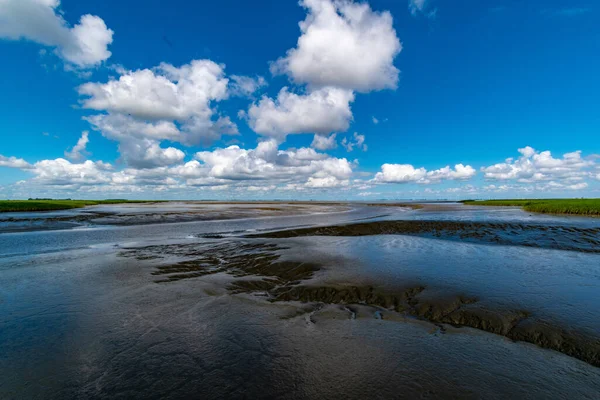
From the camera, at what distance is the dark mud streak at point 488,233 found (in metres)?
22.3

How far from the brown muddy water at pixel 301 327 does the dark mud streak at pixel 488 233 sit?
5.59 metres

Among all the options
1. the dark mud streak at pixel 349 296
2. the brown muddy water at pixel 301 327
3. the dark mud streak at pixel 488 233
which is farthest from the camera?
the dark mud streak at pixel 488 233

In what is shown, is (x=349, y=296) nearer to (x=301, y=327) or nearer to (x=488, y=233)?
(x=301, y=327)

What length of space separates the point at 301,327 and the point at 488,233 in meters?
26.6

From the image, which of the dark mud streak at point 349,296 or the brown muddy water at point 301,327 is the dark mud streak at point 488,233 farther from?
the dark mud streak at point 349,296

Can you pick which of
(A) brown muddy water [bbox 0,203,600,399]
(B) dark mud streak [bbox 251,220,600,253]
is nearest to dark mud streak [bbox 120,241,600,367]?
(A) brown muddy water [bbox 0,203,600,399]

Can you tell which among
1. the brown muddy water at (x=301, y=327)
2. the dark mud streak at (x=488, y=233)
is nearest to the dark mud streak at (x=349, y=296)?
the brown muddy water at (x=301, y=327)

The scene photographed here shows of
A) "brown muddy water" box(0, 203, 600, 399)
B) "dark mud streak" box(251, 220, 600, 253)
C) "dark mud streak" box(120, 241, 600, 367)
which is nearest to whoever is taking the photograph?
"brown muddy water" box(0, 203, 600, 399)

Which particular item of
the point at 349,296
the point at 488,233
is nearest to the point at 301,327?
the point at 349,296

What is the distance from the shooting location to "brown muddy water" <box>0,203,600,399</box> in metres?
5.76

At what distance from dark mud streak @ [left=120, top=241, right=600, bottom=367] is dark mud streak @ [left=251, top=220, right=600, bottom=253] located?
33.4ft

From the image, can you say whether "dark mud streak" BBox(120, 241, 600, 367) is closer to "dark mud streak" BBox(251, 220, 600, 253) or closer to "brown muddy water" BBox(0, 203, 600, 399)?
"brown muddy water" BBox(0, 203, 600, 399)

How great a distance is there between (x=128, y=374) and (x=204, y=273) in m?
8.44

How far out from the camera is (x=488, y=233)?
27312 millimetres
